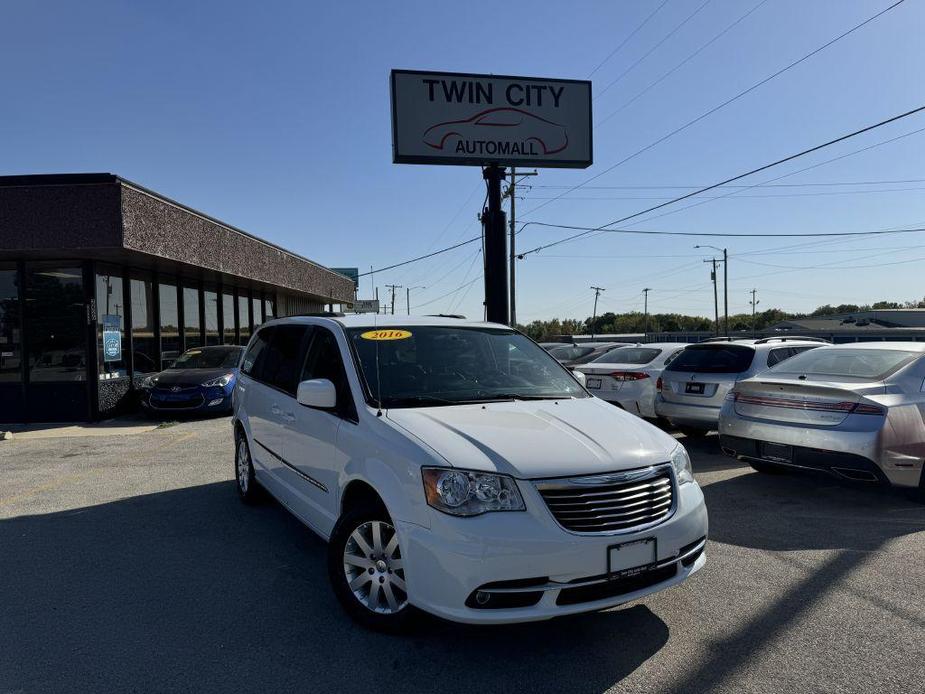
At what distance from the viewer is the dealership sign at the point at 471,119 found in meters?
13.1

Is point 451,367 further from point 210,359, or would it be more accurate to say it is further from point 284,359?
point 210,359

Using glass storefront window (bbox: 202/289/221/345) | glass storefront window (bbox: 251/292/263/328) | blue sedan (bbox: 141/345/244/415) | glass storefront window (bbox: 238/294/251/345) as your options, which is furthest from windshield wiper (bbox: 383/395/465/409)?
glass storefront window (bbox: 251/292/263/328)

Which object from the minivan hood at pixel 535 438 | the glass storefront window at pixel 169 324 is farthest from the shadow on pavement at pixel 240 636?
the glass storefront window at pixel 169 324

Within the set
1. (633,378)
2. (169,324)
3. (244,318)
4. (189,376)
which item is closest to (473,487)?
(633,378)

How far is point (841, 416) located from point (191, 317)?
16.6 metres

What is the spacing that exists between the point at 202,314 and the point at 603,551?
17.9 metres

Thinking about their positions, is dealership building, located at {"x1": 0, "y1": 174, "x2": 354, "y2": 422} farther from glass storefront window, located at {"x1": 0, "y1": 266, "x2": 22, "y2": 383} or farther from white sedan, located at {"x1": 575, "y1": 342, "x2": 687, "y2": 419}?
white sedan, located at {"x1": 575, "y1": 342, "x2": 687, "y2": 419}

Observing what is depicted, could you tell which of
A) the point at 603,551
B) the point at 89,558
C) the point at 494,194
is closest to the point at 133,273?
the point at 494,194

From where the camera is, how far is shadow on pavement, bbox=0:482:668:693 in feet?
10.4

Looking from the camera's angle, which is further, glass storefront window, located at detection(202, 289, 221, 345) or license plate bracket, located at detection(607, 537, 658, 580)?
glass storefront window, located at detection(202, 289, 221, 345)

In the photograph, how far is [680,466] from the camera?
3.76 meters

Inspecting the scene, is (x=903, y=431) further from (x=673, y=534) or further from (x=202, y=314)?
(x=202, y=314)

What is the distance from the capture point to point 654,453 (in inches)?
141

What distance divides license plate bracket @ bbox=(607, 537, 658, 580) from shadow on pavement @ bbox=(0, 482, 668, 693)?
460mm
